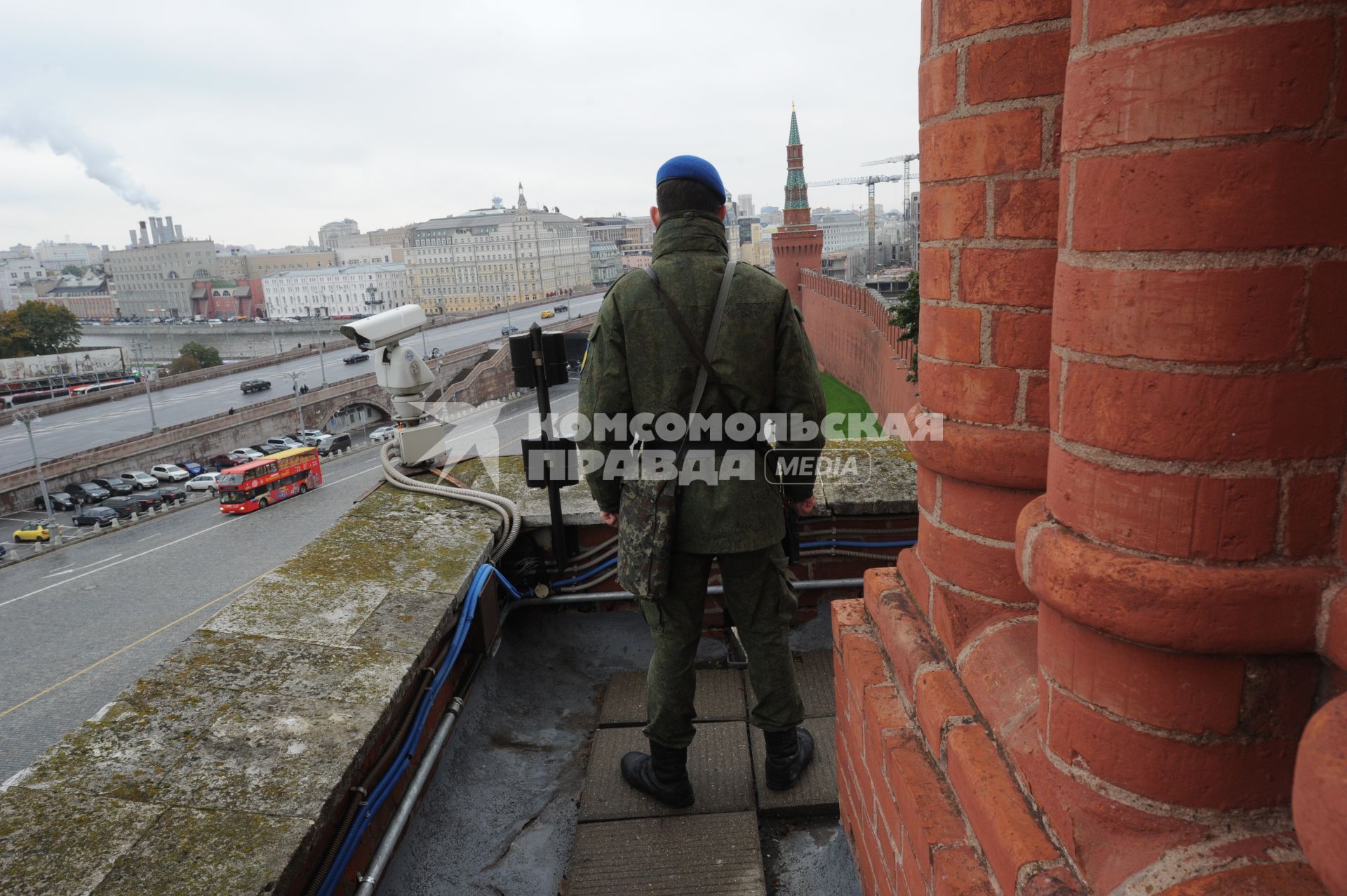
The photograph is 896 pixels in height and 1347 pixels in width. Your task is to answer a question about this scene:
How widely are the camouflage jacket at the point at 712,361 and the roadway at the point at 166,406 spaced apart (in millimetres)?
25526

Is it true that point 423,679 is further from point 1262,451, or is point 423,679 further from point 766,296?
point 1262,451

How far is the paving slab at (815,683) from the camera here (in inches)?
114

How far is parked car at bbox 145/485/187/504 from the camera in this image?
32.1 meters

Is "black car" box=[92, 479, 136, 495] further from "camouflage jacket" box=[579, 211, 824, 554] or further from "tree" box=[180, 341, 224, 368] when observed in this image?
"camouflage jacket" box=[579, 211, 824, 554]

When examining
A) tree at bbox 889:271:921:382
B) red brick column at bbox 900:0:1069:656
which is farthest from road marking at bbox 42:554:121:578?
red brick column at bbox 900:0:1069:656

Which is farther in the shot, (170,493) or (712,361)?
(170,493)

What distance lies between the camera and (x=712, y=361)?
2135mm

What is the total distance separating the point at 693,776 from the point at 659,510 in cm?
92

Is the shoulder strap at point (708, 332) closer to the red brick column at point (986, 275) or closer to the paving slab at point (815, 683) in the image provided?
the red brick column at point (986, 275)

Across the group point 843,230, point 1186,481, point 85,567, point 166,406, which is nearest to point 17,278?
point 166,406

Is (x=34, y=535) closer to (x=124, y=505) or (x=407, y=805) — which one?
(x=124, y=505)

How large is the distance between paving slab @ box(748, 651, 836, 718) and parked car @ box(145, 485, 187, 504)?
3420 centimetres

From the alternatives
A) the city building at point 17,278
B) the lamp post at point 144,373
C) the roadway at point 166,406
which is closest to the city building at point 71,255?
the city building at point 17,278

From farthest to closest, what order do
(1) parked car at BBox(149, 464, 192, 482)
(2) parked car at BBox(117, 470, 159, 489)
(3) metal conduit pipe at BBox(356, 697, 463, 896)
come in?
(1) parked car at BBox(149, 464, 192, 482) < (2) parked car at BBox(117, 470, 159, 489) < (3) metal conduit pipe at BBox(356, 697, 463, 896)
